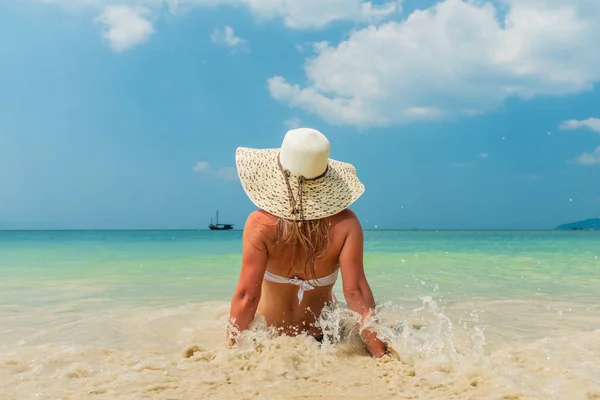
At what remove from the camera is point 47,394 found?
2.21 metres

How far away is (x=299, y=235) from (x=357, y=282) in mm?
431

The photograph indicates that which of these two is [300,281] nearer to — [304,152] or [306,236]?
[306,236]

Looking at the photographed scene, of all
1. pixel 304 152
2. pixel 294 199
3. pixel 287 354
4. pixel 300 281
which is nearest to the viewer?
pixel 287 354

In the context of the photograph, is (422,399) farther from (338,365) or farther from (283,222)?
(283,222)

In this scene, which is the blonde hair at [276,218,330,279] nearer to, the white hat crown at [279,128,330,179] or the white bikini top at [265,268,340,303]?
the white bikini top at [265,268,340,303]

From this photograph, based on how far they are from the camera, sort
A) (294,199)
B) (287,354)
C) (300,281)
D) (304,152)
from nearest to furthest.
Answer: (287,354), (304,152), (294,199), (300,281)

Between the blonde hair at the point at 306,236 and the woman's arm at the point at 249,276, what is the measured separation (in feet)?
0.40

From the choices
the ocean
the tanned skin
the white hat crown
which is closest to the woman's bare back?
the tanned skin

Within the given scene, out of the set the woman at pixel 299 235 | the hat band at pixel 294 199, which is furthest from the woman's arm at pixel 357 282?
the hat band at pixel 294 199

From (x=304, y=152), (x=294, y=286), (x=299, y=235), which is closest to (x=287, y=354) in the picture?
(x=294, y=286)

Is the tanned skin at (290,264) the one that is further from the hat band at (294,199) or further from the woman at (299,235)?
the hat band at (294,199)

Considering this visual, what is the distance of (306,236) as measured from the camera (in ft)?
9.14

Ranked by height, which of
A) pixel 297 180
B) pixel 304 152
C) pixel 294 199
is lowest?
pixel 294 199

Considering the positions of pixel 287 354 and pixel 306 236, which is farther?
pixel 306 236
